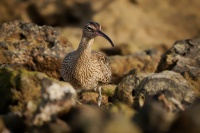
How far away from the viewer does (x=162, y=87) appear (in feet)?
40.5

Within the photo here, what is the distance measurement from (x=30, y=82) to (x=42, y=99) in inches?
53.6

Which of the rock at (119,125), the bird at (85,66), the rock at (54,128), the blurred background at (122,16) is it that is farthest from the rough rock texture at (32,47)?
the blurred background at (122,16)

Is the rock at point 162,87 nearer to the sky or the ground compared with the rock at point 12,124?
nearer to the sky

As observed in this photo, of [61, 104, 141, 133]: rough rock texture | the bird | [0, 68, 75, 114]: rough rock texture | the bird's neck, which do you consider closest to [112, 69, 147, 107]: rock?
the bird

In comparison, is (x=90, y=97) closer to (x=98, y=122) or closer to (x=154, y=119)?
(x=154, y=119)

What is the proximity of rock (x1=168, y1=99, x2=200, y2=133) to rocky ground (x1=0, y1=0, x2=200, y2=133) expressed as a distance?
0.01 m

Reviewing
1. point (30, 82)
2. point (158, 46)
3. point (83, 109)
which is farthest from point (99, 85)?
point (158, 46)

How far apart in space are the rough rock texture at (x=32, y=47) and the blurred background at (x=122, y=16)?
10.7 meters

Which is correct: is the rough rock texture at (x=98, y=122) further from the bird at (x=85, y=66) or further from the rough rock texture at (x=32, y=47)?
the rough rock texture at (x=32, y=47)

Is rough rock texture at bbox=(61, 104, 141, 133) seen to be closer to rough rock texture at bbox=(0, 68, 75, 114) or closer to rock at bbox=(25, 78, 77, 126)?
rock at bbox=(25, 78, 77, 126)

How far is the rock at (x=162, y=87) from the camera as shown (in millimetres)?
11938

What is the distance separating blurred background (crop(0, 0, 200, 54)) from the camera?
89.8 feet

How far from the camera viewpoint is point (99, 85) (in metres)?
14.8

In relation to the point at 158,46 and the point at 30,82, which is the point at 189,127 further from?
the point at 158,46
